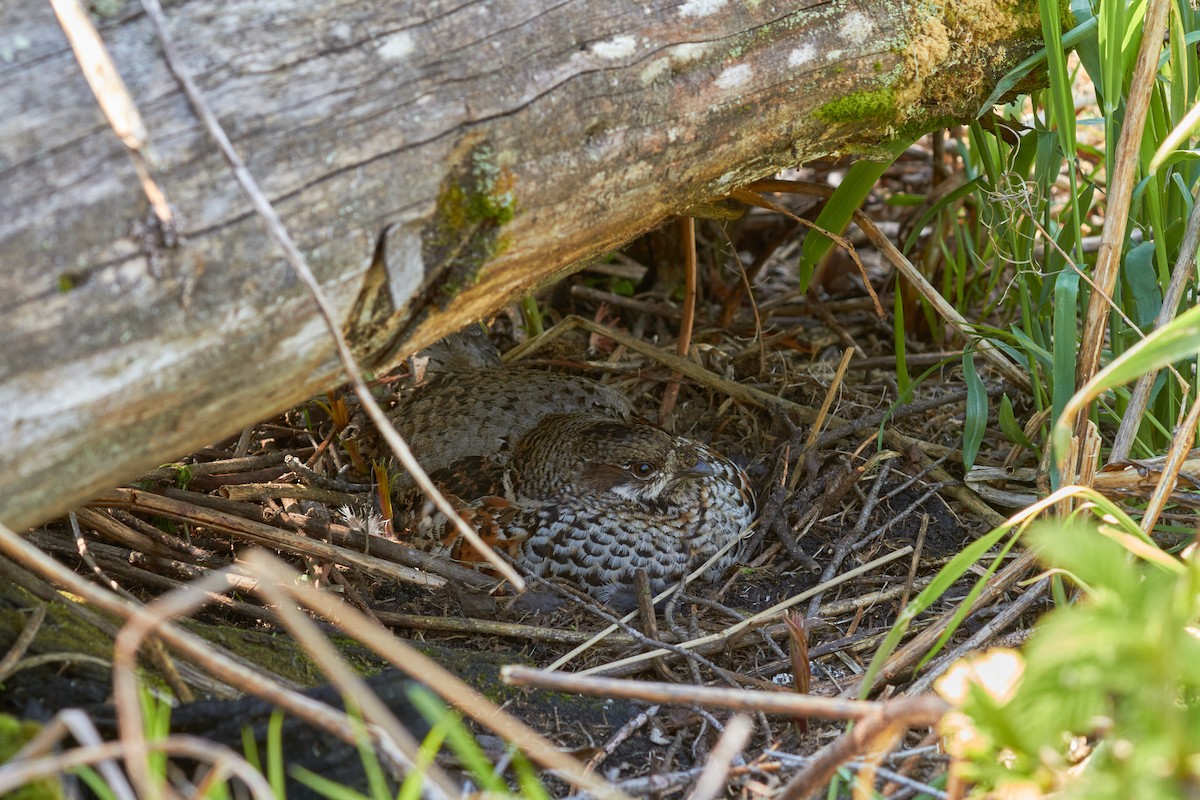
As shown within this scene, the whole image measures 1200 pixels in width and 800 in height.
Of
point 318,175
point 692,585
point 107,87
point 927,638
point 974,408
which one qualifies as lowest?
point 692,585

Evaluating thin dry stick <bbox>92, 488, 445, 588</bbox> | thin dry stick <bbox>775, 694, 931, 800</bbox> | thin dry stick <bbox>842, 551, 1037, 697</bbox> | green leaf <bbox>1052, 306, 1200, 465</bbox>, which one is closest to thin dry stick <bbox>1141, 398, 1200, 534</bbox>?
thin dry stick <bbox>842, 551, 1037, 697</bbox>

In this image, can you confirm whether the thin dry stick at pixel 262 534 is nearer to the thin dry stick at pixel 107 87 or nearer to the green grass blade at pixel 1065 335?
the thin dry stick at pixel 107 87

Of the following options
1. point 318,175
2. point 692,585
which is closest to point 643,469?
point 692,585

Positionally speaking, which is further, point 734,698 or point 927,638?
point 927,638

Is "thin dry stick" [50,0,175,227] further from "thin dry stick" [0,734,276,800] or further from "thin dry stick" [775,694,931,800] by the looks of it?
"thin dry stick" [775,694,931,800]

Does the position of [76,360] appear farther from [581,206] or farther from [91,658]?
[581,206]

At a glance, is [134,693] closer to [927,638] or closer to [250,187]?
[250,187]
